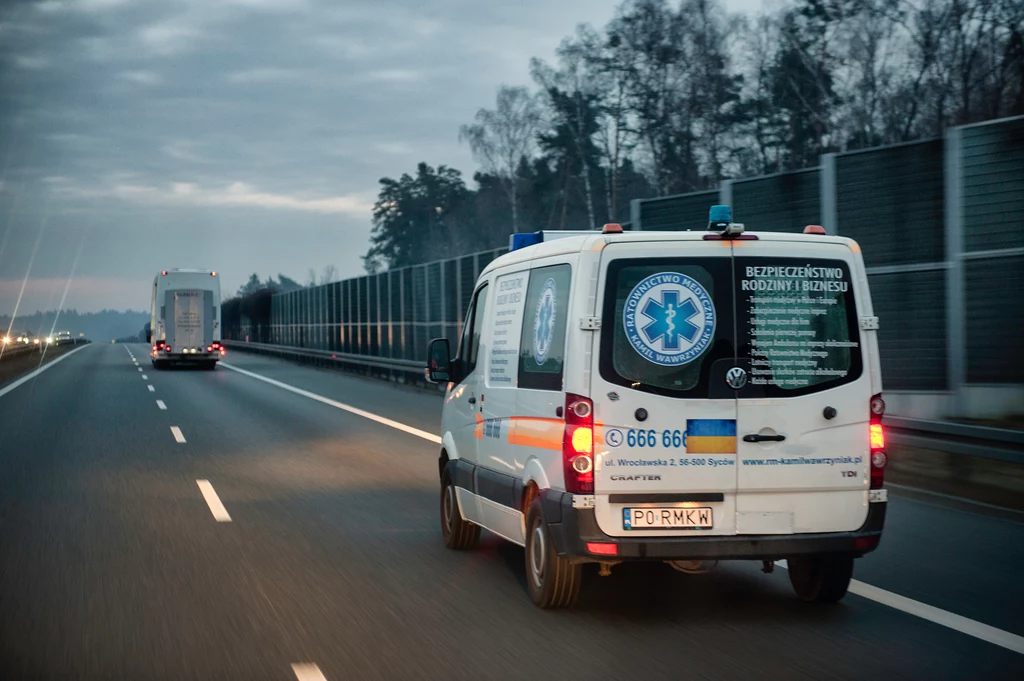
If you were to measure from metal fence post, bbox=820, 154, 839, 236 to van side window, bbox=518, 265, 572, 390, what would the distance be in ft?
28.8

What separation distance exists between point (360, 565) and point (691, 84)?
47922 mm

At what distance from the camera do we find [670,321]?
6.60 m

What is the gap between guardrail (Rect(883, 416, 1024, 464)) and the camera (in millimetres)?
10242

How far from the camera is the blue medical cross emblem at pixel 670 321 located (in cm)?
658

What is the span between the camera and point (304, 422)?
68.7 ft

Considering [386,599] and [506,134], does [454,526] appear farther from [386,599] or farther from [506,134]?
[506,134]

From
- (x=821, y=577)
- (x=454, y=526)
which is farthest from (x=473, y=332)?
(x=821, y=577)

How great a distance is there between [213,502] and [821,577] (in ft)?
20.8

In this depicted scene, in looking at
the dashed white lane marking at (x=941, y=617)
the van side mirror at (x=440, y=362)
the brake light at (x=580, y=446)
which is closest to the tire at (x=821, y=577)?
the dashed white lane marking at (x=941, y=617)

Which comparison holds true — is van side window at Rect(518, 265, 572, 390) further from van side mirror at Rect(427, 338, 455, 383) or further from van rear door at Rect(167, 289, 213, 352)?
van rear door at Rect(167, 289, 213, 352)

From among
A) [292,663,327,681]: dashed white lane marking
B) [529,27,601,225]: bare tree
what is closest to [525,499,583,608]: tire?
[292,663,327,681]: dashed white lane marking

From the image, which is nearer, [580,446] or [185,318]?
[580,446]

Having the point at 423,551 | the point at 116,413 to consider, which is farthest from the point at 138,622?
the point at 116,413

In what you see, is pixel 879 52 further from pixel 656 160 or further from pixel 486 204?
pixel 486 204
